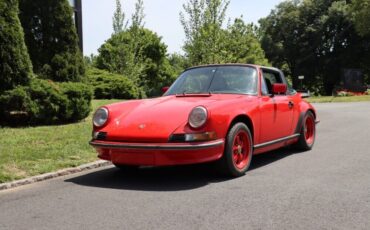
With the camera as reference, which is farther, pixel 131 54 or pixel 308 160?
pixel 131 54

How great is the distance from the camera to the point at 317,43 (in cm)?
5891

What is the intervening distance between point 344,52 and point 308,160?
177ft

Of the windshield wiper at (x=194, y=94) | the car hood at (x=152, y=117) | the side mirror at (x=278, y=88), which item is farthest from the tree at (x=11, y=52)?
the side mirror at (x=278, y=88)

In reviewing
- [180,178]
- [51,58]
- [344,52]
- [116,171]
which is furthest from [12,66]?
[344,52]

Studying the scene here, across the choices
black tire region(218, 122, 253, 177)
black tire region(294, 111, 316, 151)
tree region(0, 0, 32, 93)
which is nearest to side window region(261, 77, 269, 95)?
black tire region(218, 122, 253, 177)

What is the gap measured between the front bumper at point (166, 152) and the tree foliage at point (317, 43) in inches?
2055

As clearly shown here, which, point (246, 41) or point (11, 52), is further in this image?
point (246, 41)

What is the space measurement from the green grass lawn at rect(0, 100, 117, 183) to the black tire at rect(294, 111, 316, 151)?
11.7ft

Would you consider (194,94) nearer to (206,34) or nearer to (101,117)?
(101,117)

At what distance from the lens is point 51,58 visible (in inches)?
496

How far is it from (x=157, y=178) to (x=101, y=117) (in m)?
1.11

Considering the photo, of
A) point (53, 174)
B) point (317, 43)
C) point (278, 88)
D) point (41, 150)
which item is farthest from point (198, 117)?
point (317, 43)

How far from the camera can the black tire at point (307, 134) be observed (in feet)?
27.6

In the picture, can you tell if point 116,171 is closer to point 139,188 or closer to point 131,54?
point 139,188
